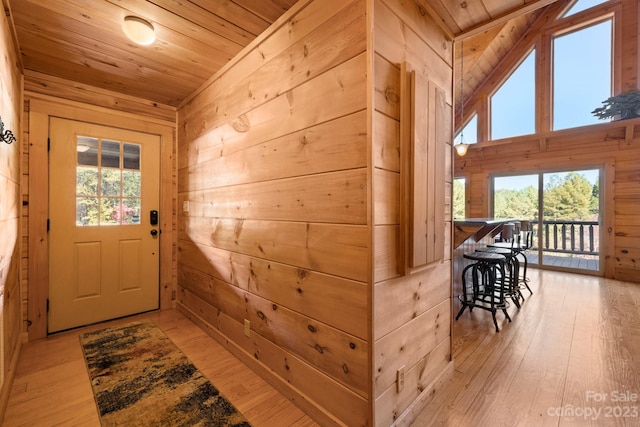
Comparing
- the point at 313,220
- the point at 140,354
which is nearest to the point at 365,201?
the point at 313,220

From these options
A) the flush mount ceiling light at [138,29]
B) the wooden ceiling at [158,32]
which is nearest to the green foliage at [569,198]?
the wooden ceiling at [158,32]

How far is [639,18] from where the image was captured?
4586mm

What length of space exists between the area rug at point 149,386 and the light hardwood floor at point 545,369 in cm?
126

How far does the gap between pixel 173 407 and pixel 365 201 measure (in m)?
1.67

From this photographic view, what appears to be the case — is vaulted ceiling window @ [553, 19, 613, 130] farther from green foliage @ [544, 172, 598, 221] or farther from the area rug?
the area rug

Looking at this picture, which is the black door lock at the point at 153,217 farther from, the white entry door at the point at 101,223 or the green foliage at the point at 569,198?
the green foliage at the point at 569,198

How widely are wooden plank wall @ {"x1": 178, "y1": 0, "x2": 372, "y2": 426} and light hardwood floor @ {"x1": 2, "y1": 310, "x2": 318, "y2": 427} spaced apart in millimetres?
93

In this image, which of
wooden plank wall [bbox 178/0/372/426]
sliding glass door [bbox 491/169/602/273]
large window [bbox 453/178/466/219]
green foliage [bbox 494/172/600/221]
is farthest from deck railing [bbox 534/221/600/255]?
wooden plank wall [bbox 178/0/372/426]

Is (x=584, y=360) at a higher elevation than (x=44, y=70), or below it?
below

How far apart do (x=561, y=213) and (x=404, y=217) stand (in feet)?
19.1

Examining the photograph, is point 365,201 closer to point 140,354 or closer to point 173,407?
point 173,407

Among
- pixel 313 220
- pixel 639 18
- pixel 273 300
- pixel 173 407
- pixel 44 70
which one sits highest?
pixel 639 18

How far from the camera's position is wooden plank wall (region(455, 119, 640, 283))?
15.0 ft

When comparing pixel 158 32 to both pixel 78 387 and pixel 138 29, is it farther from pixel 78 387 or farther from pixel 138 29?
pixel 78 387
